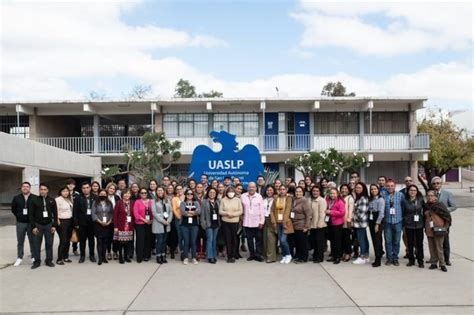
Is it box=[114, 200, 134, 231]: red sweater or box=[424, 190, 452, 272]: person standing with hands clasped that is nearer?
box=[424, 190, 452, 272]: person standing with hands clasped

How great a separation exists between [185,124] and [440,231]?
1816cm

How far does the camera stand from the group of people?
27.4 ft

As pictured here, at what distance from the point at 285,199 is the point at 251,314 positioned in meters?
3.71

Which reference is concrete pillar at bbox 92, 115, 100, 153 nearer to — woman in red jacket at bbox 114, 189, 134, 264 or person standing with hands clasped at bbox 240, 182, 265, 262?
woman in red jacket at bbox 114, 189, 134, 264

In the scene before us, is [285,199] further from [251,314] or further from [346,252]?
[251,314]

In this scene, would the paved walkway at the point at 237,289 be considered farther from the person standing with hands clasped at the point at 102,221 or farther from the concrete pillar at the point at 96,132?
the concrete pillar at the point at 96,132

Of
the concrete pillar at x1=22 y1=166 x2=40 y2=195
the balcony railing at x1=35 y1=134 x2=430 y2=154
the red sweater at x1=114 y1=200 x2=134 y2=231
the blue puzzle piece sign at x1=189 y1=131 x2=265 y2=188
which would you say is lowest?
the red sweater at x1=114 y1=200 x2=134 y2=231

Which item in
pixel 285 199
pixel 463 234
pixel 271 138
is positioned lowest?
pixel 463 234

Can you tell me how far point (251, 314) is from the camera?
5434mm

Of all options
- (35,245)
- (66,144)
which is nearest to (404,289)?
(35,245)

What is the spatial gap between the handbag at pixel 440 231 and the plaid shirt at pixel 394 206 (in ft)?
1.94

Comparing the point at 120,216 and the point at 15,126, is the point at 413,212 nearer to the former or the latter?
the point at 120,216

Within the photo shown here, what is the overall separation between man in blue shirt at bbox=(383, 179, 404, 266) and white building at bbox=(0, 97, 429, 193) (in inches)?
596

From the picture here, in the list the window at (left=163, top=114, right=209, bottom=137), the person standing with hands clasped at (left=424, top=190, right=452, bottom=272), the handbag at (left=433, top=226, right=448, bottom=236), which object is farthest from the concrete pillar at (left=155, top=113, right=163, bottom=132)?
the handbag at (left=433, top=226, right=448, bottom=236)
